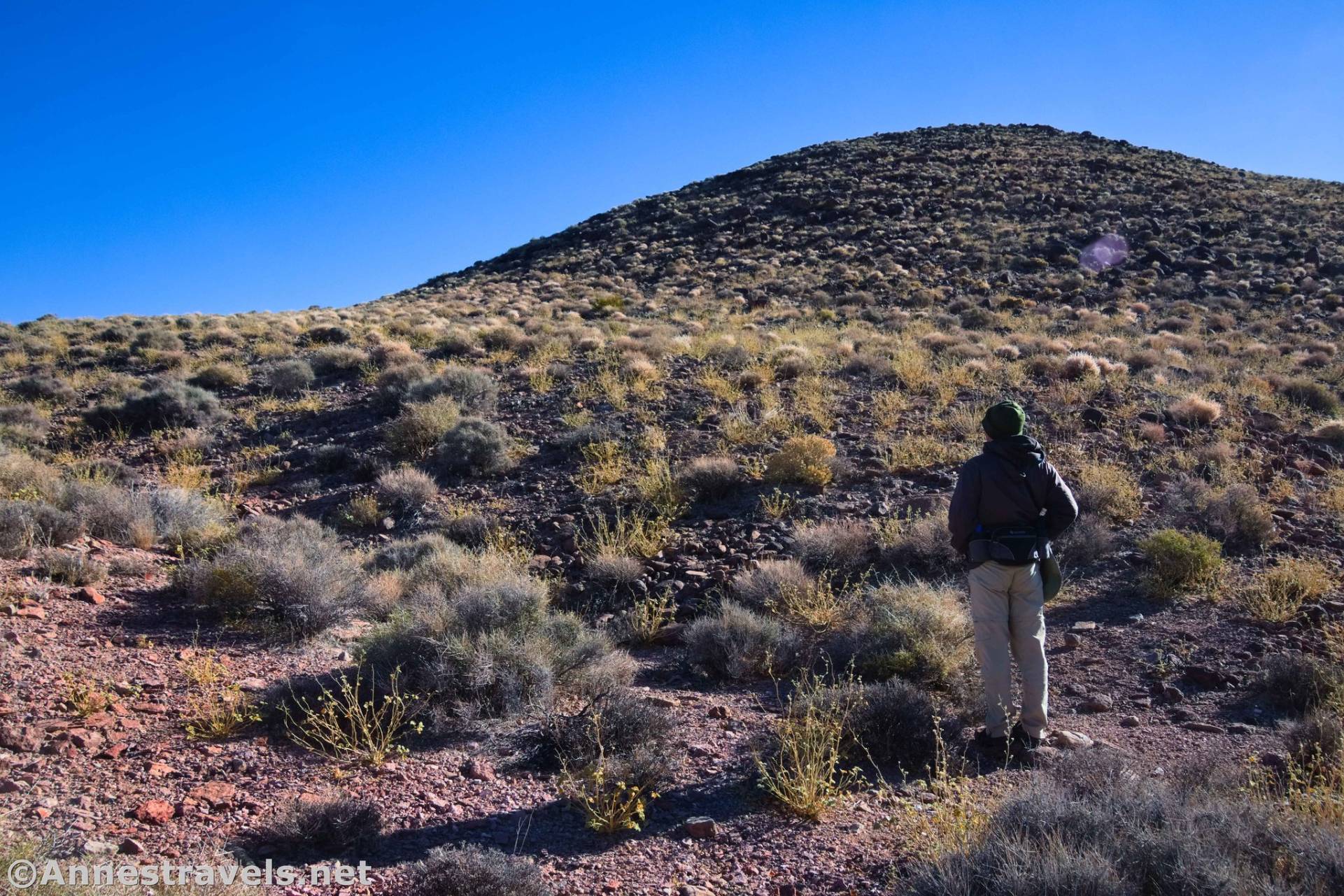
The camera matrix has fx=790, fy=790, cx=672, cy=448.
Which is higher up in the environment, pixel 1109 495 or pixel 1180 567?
pixel 1109 495

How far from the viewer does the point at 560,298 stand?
92.7ft

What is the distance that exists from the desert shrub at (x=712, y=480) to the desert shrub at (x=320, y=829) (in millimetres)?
6133

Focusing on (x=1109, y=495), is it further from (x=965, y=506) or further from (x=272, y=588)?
(x=272, y=588)

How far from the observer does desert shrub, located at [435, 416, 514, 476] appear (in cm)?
1063

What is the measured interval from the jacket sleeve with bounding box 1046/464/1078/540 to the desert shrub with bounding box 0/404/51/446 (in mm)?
13146

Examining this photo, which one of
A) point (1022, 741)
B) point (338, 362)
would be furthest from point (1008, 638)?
point (338, 362)

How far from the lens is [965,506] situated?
482 centimetres

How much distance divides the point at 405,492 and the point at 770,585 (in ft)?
16.2

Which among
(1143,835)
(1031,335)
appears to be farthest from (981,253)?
(1143,835)

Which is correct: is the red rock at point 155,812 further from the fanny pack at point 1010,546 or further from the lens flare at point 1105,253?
the lens flare at point 1105,253

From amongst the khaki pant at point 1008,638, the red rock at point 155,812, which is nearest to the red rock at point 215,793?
the red rock at point 155,812

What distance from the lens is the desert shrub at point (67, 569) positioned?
243 inches

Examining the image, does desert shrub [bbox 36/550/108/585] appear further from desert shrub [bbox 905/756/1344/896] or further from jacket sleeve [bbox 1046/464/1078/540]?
jacket sleeve [bbox 1046/464/1078/540]

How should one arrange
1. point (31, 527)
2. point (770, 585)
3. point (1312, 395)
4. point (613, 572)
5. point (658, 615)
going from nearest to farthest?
point (31, 527) < point (658, 615) < point (770, 585) < point (613, 572) < point (1312, 395)
